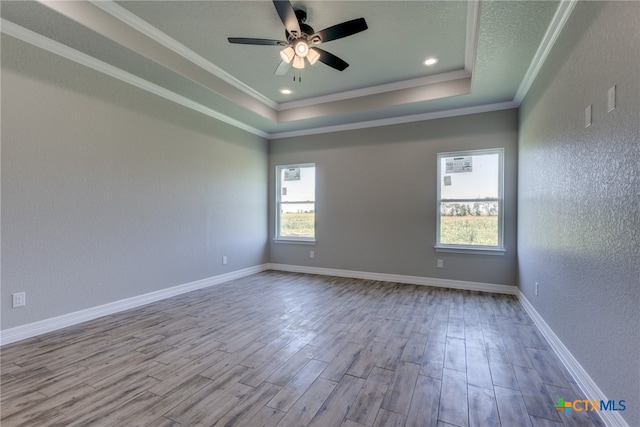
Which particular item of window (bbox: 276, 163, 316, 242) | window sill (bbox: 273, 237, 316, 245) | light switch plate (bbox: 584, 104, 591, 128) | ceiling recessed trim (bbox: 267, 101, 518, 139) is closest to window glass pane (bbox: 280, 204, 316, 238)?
window (bbox: 276, 163, 316, 242)

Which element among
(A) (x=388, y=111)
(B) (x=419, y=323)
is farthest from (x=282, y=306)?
(A) (x=388, y=111)

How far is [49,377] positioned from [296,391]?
1.75 m

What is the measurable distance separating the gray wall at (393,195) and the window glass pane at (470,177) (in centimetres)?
16

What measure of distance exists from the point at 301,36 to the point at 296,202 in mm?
3427

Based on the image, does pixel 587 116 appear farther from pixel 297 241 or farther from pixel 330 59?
pixel 297 241

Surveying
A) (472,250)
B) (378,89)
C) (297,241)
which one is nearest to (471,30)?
(378,89)

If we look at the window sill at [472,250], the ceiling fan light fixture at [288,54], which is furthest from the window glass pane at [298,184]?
the ceiling fan light fixture at [288,54]

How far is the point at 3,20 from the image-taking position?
7.73ft

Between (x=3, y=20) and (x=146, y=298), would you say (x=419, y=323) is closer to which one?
(x=146, y=298)

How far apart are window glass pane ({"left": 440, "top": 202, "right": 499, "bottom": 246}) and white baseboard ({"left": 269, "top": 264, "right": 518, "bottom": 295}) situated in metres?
0.62

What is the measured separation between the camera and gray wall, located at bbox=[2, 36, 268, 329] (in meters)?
2.53

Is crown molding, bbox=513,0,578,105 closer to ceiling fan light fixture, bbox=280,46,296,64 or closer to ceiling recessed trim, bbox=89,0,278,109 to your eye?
ceiling fan light fixture, bbox=280,46,296,64

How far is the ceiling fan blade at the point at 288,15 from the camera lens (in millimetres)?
2199

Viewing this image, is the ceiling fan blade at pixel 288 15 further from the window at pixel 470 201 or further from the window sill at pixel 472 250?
the window sill at pixel 472 250
